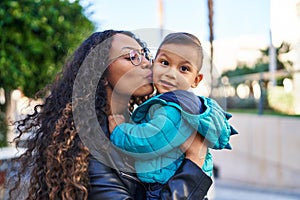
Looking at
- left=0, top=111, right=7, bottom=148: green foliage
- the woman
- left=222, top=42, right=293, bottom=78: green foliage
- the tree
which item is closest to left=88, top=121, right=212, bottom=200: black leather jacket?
the woman

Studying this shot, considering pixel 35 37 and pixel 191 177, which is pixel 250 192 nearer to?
pixel 35 37

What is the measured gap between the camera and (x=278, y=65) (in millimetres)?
17000

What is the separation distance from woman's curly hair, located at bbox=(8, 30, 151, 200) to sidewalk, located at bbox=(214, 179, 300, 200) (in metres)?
6.09

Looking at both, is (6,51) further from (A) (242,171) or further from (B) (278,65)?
(B) (278,65)

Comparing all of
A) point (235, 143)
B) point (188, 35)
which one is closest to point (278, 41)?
point (235, 143)

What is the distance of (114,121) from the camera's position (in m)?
1.58

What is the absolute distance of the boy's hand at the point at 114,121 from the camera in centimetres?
157

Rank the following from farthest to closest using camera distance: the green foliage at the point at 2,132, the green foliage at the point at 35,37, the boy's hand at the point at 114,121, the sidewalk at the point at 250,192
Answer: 1. the sidewalk at the point at 250,192
2. the green foliage at the point at 2,132
3. the green foliage at the point at 35,37
4. the boy's hand at the point at 114,121

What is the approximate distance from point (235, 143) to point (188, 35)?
7.94 metres

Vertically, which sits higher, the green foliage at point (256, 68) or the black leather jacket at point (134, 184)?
the black leather jacket at point (134, 184)

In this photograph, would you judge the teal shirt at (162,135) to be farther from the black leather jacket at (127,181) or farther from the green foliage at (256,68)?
the green foliage at (256,68)

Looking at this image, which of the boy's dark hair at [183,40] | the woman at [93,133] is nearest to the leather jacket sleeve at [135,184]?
the woman at [93,133]

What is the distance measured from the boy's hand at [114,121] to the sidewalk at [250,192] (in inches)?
241

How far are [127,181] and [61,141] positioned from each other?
24 cm
